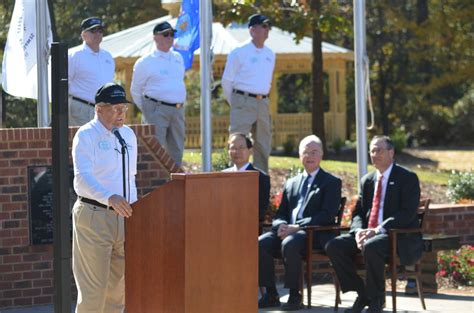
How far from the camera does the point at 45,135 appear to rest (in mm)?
10547

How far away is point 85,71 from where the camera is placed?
39.4 ft

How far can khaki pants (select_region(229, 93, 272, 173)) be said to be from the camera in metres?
12.9

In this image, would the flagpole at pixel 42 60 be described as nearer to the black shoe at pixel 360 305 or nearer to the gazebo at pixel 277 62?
the black shoe at pixel 360 305

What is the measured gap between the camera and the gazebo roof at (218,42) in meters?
27.0

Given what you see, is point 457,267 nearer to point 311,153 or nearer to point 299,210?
point 299,210

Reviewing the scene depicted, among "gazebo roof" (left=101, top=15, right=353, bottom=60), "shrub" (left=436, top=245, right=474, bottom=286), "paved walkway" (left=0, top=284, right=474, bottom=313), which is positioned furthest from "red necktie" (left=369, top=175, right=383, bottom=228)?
"gazebo roof" (left=101, top=15, right=353, bottom=60)

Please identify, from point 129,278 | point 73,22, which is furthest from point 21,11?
point 73,22

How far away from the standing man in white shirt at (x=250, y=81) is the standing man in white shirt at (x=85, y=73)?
5.33ft

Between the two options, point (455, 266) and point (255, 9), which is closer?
point (455, 266)

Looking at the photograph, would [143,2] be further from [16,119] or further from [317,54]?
[16,119]

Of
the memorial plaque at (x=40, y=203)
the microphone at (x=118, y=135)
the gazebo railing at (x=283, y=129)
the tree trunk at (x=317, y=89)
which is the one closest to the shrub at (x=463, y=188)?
the memorial plaque at (x=40, y=203)

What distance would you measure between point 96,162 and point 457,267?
5147mm

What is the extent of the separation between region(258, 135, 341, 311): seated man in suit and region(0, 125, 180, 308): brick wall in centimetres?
210

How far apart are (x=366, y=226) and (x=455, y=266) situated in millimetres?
1868
